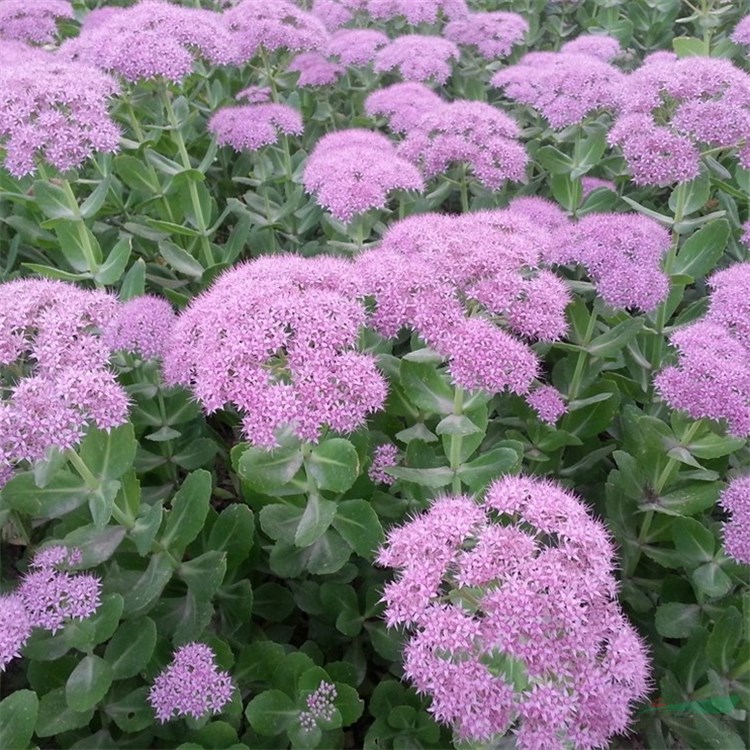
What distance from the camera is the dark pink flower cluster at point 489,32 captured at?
4.05m

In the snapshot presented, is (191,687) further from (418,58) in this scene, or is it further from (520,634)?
(418,58)

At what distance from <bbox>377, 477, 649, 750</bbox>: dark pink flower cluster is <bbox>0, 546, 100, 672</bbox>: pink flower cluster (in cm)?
82

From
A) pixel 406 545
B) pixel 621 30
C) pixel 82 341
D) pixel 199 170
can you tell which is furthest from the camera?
pixel 621 30

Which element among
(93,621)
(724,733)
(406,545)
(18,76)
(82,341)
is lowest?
(724,733)

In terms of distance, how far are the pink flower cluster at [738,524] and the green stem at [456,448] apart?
75 centimetres

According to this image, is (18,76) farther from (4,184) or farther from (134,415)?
(134,415)

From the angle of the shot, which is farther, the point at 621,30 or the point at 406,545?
the point at 621,30

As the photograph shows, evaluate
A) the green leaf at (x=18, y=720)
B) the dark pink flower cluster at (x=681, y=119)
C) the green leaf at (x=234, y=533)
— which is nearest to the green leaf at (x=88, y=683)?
the green leaf at (x=18, y=720)

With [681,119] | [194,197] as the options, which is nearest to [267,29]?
[194,197]

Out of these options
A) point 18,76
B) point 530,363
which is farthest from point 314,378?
point 18,76

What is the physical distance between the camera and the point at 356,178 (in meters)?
2.63

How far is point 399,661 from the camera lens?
2105 mm

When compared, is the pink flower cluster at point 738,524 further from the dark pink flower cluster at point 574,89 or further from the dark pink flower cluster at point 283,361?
the dark pink flower cluster at point 574,89

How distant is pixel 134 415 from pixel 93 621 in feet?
2.43
